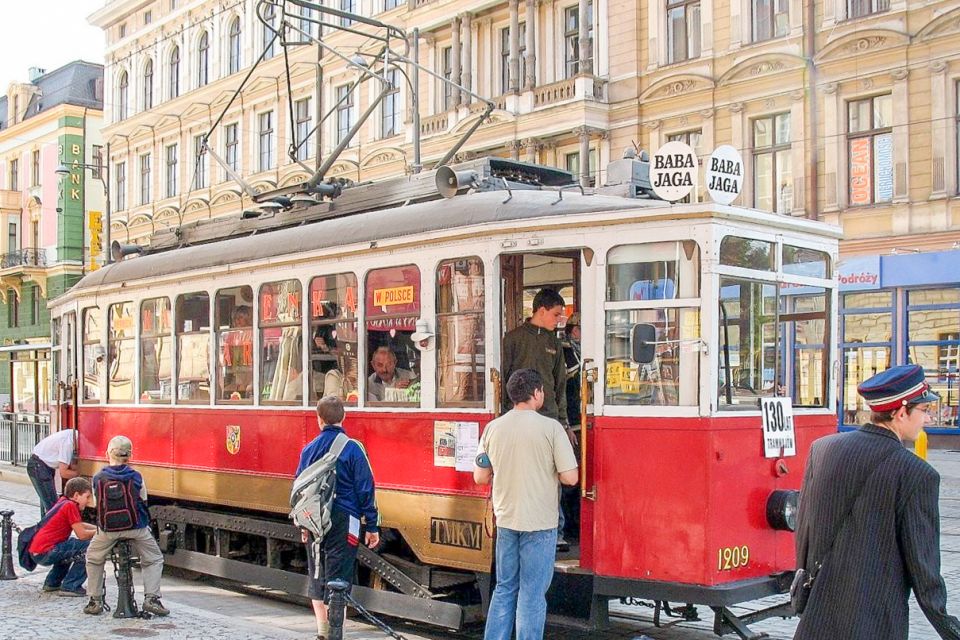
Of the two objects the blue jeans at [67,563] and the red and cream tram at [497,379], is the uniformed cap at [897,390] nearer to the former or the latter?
the red and cream tram at [497,379]

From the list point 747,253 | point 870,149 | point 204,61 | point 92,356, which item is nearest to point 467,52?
point 870,149

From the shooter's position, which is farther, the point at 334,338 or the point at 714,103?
the point at 714,103

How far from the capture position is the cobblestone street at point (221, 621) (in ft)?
26.2

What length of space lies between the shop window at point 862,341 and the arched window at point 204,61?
24604 mm

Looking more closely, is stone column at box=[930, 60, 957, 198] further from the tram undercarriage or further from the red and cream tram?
the tram undercarriage

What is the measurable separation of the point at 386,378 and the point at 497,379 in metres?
1.21

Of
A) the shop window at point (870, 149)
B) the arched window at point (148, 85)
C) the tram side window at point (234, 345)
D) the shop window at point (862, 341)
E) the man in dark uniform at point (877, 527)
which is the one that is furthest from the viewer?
the arched window at point (148, 85)

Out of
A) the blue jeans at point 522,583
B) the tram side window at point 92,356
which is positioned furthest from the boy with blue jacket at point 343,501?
the tram side window at point 92,356

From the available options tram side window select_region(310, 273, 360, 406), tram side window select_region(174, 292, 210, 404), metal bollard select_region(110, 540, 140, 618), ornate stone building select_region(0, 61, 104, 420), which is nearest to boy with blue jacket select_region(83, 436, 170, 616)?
metal bollard select_region(110, 540, 140, 618)

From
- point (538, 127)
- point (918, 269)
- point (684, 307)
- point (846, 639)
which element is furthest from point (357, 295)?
point (538, 127)

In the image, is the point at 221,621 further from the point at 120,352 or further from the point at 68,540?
the point at 120,352

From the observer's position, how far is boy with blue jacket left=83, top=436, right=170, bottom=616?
8.70m

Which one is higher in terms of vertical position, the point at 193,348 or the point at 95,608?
the point at 193,348

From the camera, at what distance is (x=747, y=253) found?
23.7ft
